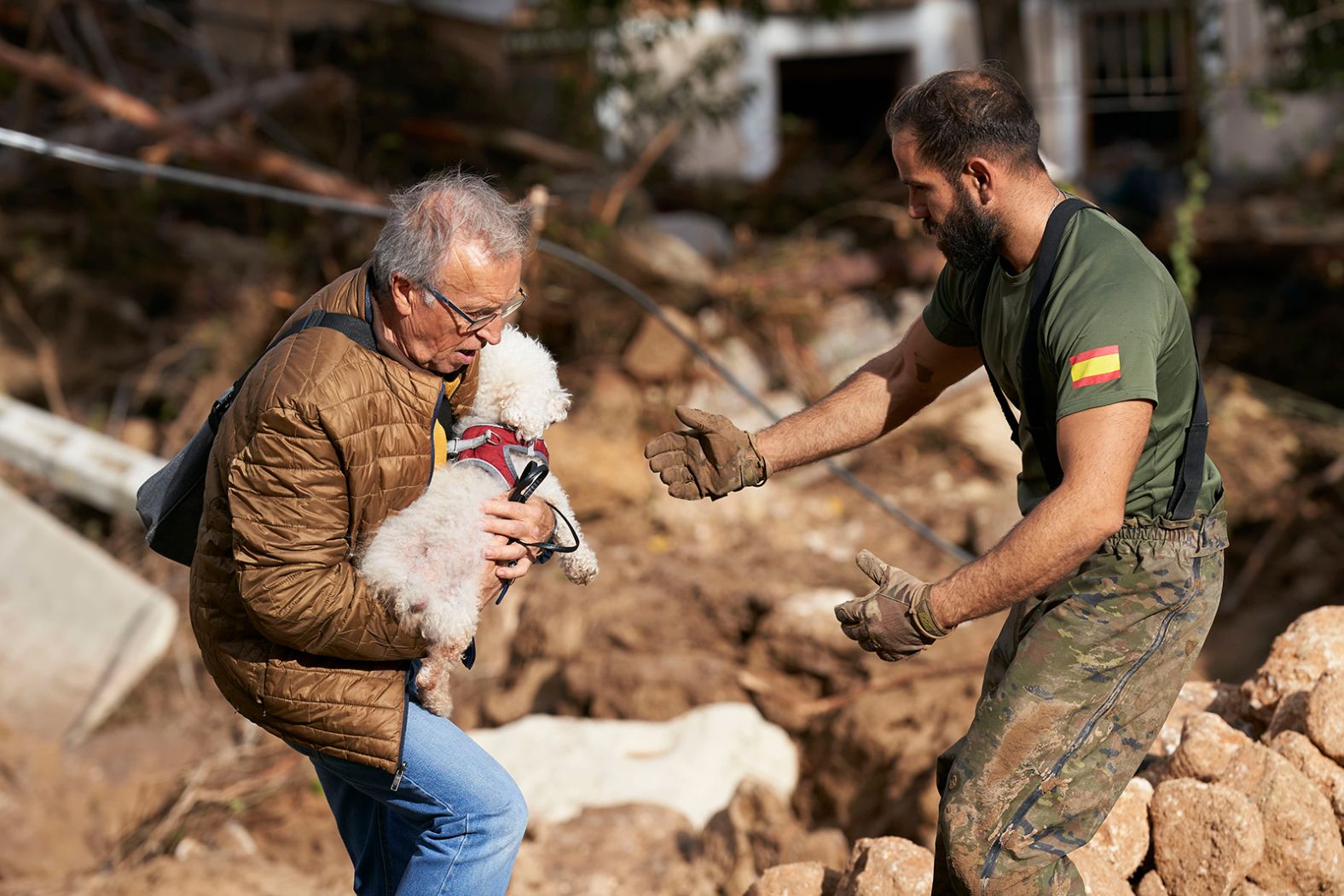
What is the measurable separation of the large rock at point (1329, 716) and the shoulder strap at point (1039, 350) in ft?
3.96

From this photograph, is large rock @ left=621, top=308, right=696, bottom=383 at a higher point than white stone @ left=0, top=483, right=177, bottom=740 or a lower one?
higher

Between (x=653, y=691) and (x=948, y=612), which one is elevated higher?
(x=948, y=612)

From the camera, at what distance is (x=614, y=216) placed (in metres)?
9.54

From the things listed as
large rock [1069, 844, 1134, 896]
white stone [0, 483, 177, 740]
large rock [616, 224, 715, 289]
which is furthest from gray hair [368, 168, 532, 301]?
large rock [616, 224, 715, 289]

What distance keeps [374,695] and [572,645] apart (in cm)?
391

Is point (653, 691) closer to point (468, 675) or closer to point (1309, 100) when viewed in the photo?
point (468, 675)

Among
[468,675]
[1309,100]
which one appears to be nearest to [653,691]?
[468,675]

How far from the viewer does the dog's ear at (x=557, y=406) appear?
278 centimetres

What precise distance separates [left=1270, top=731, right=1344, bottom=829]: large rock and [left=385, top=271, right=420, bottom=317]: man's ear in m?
2.61

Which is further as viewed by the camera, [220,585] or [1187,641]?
→ [1187,641]

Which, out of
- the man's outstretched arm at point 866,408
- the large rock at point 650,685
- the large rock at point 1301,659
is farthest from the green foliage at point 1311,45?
the man's outstretched arm at point 866,408

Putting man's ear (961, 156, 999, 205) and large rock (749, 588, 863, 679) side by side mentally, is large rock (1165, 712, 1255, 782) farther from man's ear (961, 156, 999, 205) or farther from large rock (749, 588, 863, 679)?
large rock (749, 588, 863, 679)

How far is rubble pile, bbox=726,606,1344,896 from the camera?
3.10 meters

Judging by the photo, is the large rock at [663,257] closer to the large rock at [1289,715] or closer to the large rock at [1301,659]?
the large rock at [1301,659]
